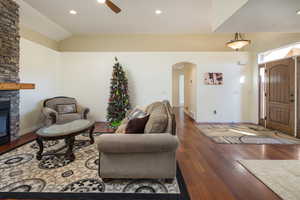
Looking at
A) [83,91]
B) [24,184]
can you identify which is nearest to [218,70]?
[83,91]

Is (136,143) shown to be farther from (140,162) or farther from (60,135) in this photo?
(60,135)

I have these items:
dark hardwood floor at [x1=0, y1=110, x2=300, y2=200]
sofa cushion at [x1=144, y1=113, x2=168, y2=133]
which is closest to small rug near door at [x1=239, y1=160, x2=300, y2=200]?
dark hardwood floor at [x1=0, y1=110, x2=300, y2=200]

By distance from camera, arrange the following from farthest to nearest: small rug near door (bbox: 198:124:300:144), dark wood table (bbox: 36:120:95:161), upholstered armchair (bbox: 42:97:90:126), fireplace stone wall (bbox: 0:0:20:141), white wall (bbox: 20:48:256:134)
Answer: white wall (bbox: 20:48:256:134) < upholstered armchair (bbox: 42:97:90:126) < small rug near door (bbox: 198:124:300:144) < fireplace stone wall (bbox: 0:0:20:141) < dark wood table (bbox: 36:120:95:161)

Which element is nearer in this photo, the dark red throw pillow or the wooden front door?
the dark red throw pillow

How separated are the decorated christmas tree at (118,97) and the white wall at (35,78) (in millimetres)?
2090

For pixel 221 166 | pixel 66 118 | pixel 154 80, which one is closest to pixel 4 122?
pixel 66 118

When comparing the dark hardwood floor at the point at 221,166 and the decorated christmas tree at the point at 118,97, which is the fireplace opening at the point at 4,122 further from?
the decorated christmas tree at the point at 118,97

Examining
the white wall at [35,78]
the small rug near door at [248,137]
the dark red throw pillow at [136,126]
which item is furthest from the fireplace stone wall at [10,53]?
the small rug near door at [248,137]

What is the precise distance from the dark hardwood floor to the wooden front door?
126cm

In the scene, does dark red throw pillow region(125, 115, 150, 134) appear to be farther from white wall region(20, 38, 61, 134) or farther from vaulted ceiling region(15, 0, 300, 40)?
white wall region(20, 38, 61, 134)

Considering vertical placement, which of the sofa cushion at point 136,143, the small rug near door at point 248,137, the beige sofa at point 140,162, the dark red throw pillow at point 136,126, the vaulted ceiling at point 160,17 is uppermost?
the vaulted ceiling at point 160,17

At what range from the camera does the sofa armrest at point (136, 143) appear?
1.70 metres

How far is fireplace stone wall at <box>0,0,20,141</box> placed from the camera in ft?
10.0

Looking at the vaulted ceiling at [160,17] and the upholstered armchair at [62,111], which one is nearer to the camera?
the vaulted ceiling at [160,17]
